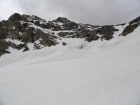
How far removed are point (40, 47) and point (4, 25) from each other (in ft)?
69.5

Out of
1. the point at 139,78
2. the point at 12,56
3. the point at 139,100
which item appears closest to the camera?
the point at 139,100

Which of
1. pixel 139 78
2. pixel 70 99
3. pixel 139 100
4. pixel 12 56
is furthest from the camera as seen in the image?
pixel 12 56

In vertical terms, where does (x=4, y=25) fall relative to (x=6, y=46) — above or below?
above

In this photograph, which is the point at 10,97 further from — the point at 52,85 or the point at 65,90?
the point at 65,90

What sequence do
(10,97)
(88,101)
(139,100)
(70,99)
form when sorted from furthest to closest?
(10,97) < (70,99) < (88,101) < (139,100)

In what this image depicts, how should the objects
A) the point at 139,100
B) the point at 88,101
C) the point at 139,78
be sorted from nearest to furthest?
the point at 139,100, the point at 88,101, the point at 139,78

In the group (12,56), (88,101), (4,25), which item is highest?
(4,25)

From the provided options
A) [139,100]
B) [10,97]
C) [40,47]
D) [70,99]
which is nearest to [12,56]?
[40,47]

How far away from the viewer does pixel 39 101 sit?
270 inches

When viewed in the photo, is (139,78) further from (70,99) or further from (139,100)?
(70,99)

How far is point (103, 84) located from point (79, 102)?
2.23 meters

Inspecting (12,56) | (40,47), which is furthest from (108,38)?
(12,56)

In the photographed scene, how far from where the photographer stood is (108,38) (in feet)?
118

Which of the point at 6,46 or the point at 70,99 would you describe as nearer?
the point at 70,99
